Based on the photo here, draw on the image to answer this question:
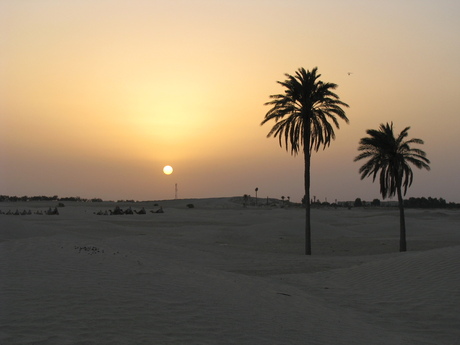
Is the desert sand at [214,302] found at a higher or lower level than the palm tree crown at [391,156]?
lower

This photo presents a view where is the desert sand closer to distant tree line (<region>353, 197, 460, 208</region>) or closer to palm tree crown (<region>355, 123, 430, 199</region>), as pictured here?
palm tree crown (<region>355, 123, 430, 199</region>)

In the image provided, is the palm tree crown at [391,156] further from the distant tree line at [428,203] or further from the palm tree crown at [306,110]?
the distant tree line at [428,203]

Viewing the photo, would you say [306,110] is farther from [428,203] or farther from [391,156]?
[428,203]

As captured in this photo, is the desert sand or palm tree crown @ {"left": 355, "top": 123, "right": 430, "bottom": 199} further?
palm tree crown @ {"left": 355, "top": 123, "right": 430, "bottom": 199}

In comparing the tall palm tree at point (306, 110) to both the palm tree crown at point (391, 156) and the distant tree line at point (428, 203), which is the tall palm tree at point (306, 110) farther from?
the distant tree line at point (428, 203)

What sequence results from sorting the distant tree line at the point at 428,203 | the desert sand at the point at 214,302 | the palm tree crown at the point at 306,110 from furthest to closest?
1. the distant tree line at the point at 428,203
2. the palm tree crown at the point at 306,110
3. the desert sand at the point at 214,302

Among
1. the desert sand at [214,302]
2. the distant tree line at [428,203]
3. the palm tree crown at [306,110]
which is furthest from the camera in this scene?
the distant tree line at [428,203]

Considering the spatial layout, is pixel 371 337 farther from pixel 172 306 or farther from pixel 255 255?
pixel 255 255

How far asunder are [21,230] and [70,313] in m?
26.8

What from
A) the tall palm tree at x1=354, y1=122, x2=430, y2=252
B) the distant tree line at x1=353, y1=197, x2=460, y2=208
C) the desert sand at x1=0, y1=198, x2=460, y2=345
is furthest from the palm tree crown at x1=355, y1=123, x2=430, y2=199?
the distant tree line at x1=353, y1=197, x2=460, y2=208

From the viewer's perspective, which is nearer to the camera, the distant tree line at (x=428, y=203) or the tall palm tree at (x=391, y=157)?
the tall palm tree at (x=391, y=157)

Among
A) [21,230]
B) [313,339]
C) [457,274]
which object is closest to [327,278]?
[457,274]

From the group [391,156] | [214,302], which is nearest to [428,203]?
[391,156]

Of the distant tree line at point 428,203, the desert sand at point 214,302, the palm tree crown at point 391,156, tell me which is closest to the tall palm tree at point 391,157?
the palm tree crown at point 391,156
